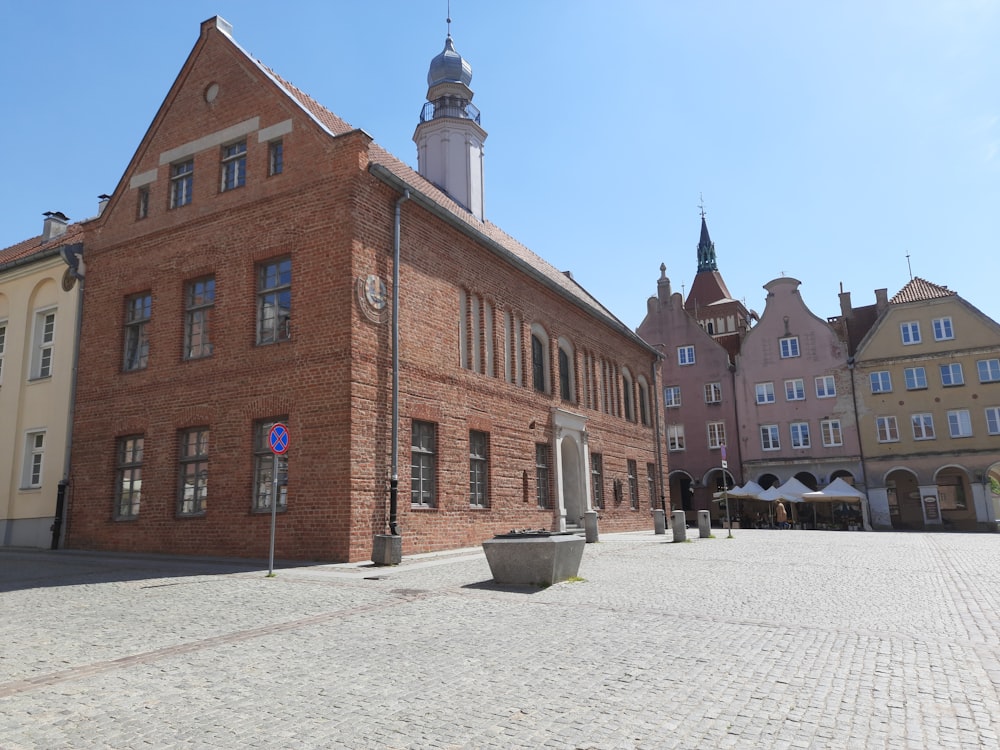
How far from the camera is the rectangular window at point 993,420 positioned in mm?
35844

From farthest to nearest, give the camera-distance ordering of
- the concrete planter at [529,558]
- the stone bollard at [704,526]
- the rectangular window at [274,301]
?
the stone bollard at [704,526] < the rectangular window at [274,301] < the concrete planter at [529,558]

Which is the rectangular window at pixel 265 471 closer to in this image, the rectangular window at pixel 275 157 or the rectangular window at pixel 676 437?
the rectangular window at pixel 275 157

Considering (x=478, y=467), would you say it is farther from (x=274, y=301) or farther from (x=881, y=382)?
(x=881, y=382)

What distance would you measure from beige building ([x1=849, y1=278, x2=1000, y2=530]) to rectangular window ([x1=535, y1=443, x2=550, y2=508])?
2447 centimetres

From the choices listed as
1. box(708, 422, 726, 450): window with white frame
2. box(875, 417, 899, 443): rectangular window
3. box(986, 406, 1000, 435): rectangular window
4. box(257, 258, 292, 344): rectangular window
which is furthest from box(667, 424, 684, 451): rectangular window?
box(257, 258, 292, 344): rectangular window

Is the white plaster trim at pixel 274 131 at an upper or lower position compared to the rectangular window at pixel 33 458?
upper

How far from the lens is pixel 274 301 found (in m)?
15.5

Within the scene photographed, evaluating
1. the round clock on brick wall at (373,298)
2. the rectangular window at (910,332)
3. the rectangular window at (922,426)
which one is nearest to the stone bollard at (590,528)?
the round clock on brick wall at (373,298)

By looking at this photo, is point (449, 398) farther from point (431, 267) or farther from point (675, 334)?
point (675, 334)

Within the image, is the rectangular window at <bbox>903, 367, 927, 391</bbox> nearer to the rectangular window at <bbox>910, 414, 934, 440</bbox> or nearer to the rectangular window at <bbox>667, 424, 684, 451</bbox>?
the rectangular window at <bbox>910, 414, 934, 440</bbox>

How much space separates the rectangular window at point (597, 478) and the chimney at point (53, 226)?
67.0 ft

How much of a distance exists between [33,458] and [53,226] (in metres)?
9.70

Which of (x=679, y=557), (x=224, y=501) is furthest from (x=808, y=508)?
(x=224, y=501)

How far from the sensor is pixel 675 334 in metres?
45.1
